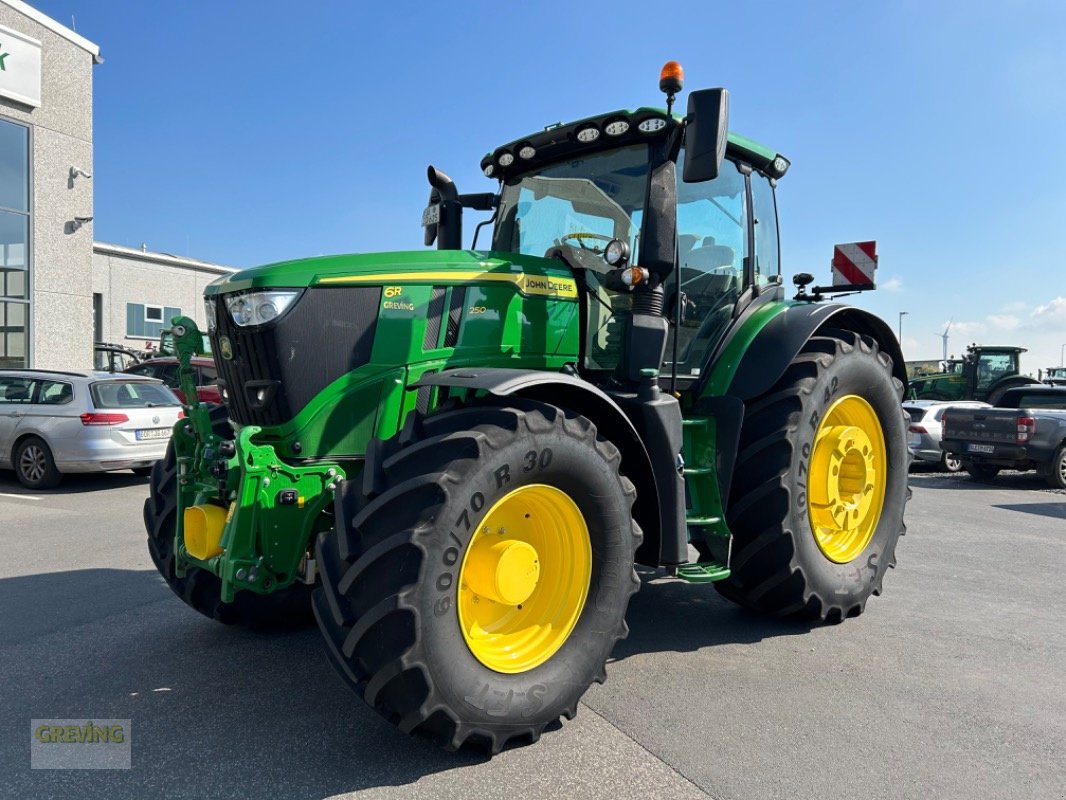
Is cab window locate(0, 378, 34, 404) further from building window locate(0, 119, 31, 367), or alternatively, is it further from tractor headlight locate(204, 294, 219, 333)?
tractor headlight locate(204, 294, 219, 333)

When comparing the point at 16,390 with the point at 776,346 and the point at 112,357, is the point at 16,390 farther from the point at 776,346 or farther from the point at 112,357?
the point at 776,346

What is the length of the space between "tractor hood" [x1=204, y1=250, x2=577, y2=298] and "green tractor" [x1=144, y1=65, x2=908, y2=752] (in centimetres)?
1

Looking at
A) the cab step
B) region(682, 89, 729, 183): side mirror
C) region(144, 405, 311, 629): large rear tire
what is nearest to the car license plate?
region(144, 405, 311, 629): large rear tire

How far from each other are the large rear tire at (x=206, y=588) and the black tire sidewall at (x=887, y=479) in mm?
2641

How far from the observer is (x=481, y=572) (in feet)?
10.1

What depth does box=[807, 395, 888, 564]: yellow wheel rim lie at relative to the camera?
4.68 metres

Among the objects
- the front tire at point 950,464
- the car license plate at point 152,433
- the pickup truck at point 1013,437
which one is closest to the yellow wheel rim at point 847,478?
the car license plate at point 152,433

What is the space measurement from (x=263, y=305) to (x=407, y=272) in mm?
633

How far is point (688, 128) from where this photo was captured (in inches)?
135

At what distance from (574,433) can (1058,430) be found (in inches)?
459

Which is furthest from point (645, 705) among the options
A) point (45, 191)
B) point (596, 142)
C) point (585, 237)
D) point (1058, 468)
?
point (45, 191)

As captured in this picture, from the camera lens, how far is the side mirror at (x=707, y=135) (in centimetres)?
334

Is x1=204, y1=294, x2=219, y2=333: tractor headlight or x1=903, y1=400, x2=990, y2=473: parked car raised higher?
x1=204, y1=294, x2=219, y2=333: tractor headlight

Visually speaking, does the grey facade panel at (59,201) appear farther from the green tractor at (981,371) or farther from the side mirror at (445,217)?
the green tractor at (981,371)
